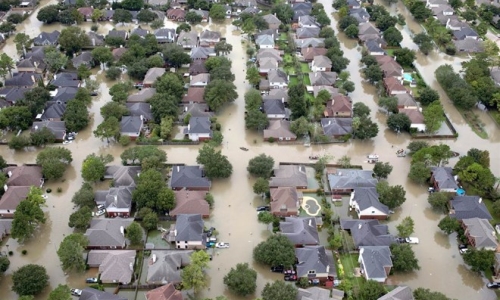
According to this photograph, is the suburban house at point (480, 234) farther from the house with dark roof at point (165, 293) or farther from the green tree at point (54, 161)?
the green tree at point (54, 161)

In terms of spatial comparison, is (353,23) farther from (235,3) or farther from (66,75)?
(66,75)

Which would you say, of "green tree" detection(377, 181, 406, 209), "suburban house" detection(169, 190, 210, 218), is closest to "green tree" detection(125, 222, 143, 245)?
"suburban house" detection(169, 190, 210, 218)

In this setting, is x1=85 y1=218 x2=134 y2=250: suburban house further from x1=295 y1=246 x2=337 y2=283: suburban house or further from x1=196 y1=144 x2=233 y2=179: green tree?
x1=295 y1=246 x2=337 y2=283: suburban house

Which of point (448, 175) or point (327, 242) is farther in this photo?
point (448, 175)

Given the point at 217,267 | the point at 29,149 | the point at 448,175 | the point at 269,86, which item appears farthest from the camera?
the point at 269,86

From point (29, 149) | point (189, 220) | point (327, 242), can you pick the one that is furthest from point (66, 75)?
point (327, 242)

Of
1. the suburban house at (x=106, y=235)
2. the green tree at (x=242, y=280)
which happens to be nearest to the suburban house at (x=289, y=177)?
the green tree at (x=242, y=280)
